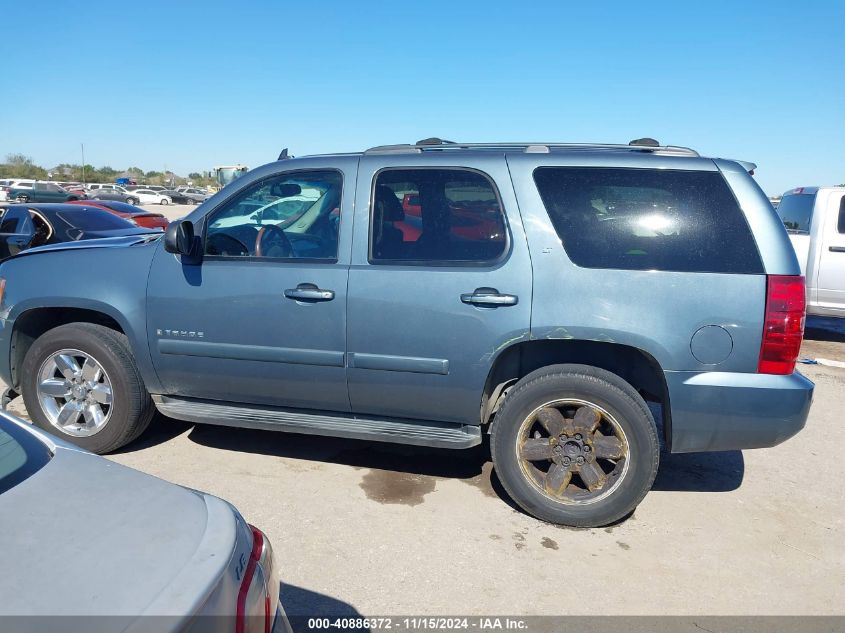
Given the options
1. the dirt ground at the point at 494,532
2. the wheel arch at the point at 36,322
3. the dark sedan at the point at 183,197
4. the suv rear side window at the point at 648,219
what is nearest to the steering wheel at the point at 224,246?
the wheel arch at the point at 36,322

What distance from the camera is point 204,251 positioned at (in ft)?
13.5

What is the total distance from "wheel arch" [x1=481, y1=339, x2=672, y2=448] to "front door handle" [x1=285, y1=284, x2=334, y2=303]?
1.03 m

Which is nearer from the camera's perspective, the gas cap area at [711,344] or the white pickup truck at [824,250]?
the gas cap area at [711,344]

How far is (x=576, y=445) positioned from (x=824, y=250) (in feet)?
21.6

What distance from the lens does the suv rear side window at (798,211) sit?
28.6 ft

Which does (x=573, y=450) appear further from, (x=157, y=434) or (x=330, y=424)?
(x=157, y=434)

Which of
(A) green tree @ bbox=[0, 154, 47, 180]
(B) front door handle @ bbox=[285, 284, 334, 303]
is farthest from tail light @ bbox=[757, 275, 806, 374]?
(A) green tree @ bbox=[0, 154, 47, 180]

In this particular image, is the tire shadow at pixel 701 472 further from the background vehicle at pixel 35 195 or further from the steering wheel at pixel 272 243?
the background vehicle at pixel 35 195

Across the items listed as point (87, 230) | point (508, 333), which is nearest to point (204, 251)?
point (508, 333)

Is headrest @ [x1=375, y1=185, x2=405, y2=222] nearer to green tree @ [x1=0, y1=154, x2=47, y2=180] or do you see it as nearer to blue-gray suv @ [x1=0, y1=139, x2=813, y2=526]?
blue-gray suv @ [x1=0, y1=139, x2=813, y2=526]

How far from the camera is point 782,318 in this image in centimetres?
337

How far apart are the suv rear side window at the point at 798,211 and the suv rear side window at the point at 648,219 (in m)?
6.06

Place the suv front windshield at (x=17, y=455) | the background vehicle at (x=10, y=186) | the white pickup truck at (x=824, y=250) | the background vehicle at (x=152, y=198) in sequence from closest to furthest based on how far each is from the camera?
1. the suv front windshield at (x=17, y=455)
2. the white pickup truck at (x=824, y=250)
3. the background vehicle at (x=10, y=186)
4. the background vehicle at (x=152, y=198)

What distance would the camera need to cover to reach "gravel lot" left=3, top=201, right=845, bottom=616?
3.07 meters
